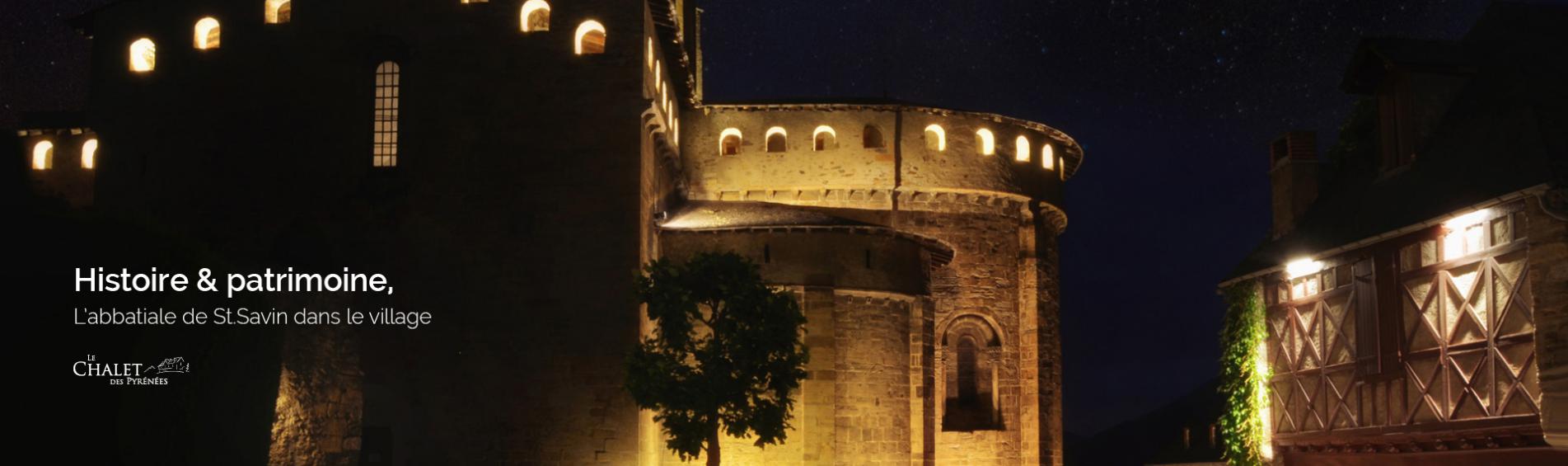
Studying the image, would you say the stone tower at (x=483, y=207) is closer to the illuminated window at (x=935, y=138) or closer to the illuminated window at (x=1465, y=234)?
the illuminated window at (x=935, y=138)

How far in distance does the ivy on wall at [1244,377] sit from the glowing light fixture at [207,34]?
853 inches

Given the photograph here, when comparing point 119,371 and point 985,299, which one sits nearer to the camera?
point 119,371

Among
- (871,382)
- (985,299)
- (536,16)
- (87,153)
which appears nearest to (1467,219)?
(871,382)

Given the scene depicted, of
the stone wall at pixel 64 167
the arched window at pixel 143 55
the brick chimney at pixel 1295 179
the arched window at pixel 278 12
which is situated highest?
the arched window at pixel 278 12

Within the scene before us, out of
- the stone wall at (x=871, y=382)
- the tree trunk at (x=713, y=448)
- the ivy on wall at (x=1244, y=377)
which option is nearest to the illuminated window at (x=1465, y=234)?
the ivy on wall at (x=1244, y=377)

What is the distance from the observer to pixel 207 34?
34500 mm

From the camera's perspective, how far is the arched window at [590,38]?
108 ft

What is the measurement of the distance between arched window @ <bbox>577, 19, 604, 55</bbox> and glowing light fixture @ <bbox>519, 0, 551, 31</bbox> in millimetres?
71

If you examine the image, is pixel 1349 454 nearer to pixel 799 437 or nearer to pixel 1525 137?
pixel 1525 137

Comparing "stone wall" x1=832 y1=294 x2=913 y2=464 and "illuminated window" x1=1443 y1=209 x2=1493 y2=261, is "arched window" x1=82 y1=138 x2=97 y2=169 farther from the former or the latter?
"illuminated window" x1=1443 y1=209 x2=1493 y2=261

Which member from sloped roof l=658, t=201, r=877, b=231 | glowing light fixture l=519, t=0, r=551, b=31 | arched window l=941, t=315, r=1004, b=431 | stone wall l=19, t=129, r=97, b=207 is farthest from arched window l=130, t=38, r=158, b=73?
arched window l=941, t=315, r=1004, b=431

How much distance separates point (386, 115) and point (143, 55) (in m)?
5.97

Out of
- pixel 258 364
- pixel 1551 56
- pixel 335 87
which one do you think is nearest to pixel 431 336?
pixel 335 87

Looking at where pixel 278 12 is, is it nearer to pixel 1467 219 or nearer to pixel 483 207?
pixel 483 207
